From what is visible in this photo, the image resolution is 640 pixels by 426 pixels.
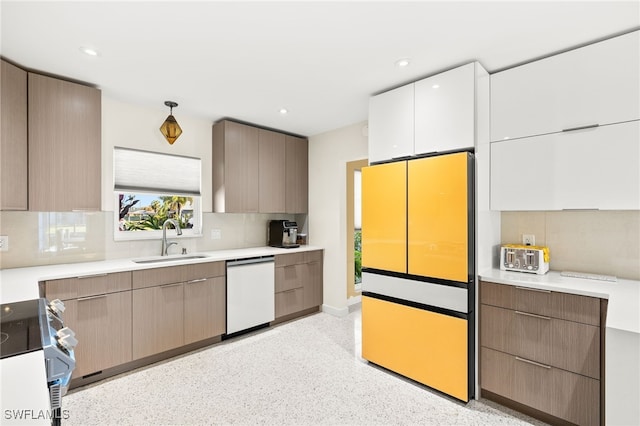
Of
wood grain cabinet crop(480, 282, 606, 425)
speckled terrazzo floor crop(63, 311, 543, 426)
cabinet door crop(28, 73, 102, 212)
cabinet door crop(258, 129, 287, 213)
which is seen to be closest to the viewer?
wood grain cabinet crop(480, 282, 606, 425)

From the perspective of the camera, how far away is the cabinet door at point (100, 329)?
2297 millimetres

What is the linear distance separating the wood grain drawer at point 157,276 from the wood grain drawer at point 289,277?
115 cm

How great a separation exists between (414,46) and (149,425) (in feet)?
9.86

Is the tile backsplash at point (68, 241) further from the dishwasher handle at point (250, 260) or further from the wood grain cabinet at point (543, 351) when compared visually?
the wood grain cabinet at point (543, 351)

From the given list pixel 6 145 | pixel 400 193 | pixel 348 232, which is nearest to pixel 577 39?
pixel 400 193

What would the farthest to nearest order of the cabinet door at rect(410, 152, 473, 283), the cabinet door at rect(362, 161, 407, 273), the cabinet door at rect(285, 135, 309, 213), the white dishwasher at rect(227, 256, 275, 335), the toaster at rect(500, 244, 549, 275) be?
1. the cabinet door at rect(285, 135, 309, 213)
2. the white dishwasher at rect(227, 256, 275, 335)
3. the cabinet door at rect(362, 161, 407, 273)
4. the toaster at rect(500, 244, 549, 275)
5. the cabinet door at rect(410, 152, 473, 283)

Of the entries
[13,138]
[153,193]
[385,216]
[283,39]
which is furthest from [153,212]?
[385,216]

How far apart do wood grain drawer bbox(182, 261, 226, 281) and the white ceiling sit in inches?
64.2

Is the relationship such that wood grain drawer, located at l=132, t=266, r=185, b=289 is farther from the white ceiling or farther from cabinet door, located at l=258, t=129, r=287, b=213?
the white ceiling

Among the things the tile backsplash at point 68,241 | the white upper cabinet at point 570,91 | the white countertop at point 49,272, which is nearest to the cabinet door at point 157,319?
the white countertop at point 49,272

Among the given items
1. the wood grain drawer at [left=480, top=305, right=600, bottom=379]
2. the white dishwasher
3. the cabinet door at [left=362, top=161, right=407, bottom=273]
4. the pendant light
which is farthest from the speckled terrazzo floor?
the pendant light

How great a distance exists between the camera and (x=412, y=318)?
2400 mm

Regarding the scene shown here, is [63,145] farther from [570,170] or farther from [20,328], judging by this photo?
[570,170]

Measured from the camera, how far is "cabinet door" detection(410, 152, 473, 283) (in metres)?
2.13
